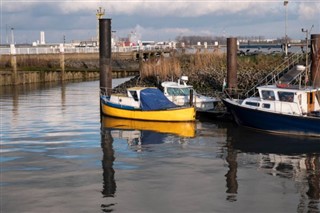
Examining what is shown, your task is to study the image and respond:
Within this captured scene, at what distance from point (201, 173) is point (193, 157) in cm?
280

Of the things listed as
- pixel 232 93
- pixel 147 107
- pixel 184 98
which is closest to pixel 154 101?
pixel 147 107

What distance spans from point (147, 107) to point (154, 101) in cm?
57

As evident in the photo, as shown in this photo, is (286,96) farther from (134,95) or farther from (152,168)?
(152,168)

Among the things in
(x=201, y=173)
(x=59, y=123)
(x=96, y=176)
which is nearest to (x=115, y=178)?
(x=96, y=176)

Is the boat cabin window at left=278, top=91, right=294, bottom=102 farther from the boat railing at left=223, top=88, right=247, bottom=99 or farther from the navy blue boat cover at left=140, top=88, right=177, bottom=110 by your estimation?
the navy blue boat cover at left=140, top=88, right=177, bottom=110

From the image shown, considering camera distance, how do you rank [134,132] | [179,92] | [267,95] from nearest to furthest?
1. [267,95]
2. [134,132]
3. [179,92]

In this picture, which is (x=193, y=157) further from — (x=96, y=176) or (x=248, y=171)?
(x=96, y=176)

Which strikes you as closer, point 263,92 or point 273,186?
point 273,186

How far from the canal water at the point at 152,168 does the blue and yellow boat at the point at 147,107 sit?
61 centimetres

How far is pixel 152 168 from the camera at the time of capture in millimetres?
19812

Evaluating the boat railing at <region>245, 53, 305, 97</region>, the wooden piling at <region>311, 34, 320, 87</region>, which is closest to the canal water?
the boat railing at <region>245, 53, 305, 97</region>

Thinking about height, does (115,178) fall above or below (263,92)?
below

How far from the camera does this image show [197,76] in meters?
40.8

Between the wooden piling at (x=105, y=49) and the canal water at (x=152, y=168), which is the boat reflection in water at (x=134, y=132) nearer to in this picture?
the canal water at (x=152, y=168)
